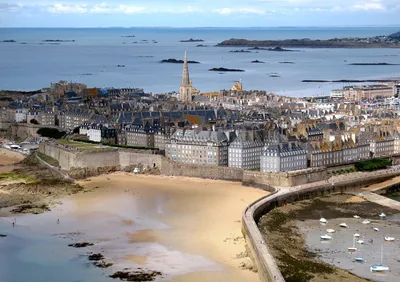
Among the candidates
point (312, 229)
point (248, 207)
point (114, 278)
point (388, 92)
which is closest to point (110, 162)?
point (248, 207)

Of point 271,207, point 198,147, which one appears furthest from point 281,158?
point 198,147

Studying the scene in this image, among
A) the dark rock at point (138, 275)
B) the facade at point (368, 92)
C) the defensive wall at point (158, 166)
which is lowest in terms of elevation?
the dark rock at point (138, 275)

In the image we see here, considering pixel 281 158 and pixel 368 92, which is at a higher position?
pixel 368 92

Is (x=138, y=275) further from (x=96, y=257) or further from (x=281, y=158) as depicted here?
(x=281, y=158)

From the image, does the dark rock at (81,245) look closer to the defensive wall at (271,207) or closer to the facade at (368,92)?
the defensive wall at (271,207)

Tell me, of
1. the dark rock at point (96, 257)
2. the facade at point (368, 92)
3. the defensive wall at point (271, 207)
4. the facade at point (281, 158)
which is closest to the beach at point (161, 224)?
the dark rock at point (96, 257)

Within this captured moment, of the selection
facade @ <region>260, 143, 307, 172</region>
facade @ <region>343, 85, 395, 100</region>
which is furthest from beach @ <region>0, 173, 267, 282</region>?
facade @ <region>343, 85, 395, 100</region>

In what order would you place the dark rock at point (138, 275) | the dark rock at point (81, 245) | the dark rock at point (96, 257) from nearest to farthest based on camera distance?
the dark rock at point (138, 275)
the dark rock at point (96, 257)
the dark rock at point (81, 245)

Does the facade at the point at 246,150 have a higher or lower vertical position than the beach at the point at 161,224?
higher
